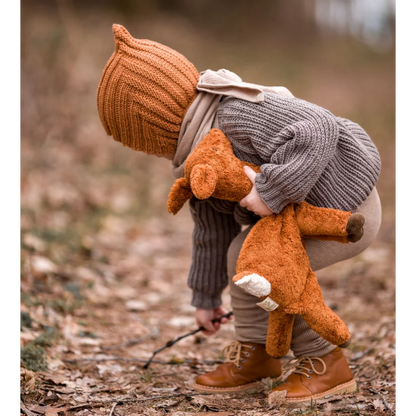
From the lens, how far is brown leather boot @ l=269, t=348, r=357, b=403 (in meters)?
1.95

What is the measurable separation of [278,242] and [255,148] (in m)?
0.36

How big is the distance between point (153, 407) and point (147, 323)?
1.27 meters

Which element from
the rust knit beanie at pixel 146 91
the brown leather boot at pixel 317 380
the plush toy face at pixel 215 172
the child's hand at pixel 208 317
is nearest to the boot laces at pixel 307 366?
the brown leather boot at pixel 317 380

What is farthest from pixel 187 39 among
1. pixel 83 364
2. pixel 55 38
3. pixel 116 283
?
pixel 83 364

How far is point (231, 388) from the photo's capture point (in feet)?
7.09

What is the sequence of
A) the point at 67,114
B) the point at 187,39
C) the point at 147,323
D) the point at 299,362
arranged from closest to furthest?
the point at 299,362 < the point at 147,323 < the point at 67,114 < the point at 187,39

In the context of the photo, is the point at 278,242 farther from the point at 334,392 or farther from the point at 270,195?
the point at 334,392

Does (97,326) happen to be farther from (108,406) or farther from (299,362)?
(299,362)

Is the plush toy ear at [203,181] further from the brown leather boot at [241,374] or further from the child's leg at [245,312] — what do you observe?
the brown leather boot at [241,374]

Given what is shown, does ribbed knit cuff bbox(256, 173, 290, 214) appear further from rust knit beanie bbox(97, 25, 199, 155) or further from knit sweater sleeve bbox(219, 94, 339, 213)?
rust knit beanie bbox(97, 25, 199, 155)

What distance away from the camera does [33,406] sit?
1847 millimetres

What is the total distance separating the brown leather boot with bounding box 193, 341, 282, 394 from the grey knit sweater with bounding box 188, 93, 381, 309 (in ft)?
1.90

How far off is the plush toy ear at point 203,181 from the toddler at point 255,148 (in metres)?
0.15

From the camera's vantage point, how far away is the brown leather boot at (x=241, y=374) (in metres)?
2.15
